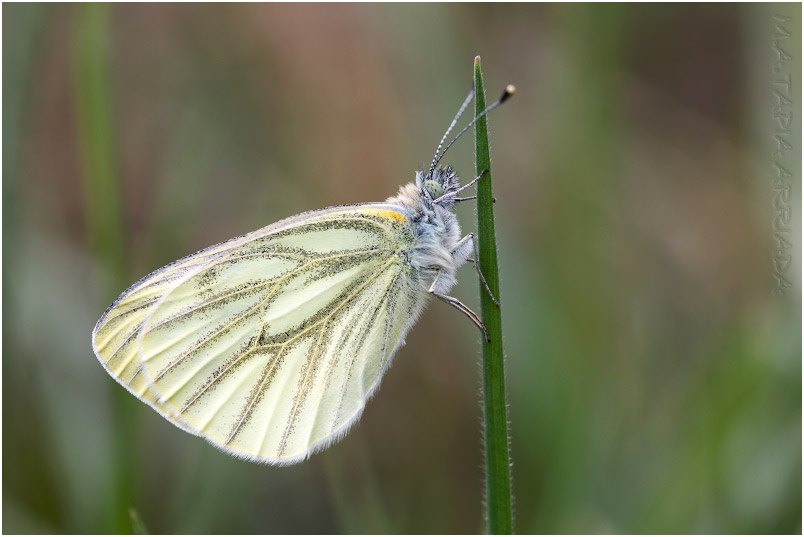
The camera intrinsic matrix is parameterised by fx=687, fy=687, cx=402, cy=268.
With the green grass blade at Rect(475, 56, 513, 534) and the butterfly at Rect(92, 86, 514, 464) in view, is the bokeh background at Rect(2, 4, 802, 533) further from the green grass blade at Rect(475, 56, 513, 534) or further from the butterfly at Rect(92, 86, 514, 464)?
the green grass blade at Rect(475, 56, 513, 534)

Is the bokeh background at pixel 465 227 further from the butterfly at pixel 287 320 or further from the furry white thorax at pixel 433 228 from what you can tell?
the furry white thorax at pixel 433 228

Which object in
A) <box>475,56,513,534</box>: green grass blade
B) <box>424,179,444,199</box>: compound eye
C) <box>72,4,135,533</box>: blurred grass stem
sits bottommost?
<box>475,56,513,534</box>: green grass blade

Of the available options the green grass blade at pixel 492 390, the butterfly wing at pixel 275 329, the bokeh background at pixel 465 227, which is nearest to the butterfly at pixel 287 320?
the butterfly wing at pixel 275 329

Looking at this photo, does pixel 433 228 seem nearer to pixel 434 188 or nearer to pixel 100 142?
pixel 434 188

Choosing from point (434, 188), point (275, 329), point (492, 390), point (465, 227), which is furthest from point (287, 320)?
point (465, 227)

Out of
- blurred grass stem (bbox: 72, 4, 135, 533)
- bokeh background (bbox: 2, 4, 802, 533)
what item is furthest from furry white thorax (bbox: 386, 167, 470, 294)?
blurred grass stem (bbox: 72, 4, 135, 533)

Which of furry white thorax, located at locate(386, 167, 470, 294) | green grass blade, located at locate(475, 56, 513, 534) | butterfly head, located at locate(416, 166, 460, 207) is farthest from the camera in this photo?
butterfly head, located at locate(416, 166, 460, 207)
